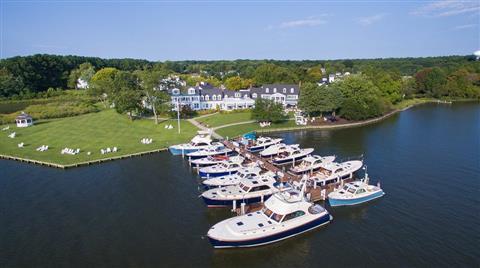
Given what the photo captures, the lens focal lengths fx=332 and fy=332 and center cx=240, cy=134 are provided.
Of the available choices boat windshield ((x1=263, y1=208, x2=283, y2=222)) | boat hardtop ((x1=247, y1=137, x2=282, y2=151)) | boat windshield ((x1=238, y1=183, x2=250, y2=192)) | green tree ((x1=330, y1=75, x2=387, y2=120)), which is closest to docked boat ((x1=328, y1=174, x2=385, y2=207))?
boat windshield ((x1=263, y1=208, x2=283, y2=222))

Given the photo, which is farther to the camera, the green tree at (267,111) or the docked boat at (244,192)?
the green tree at (267,111)

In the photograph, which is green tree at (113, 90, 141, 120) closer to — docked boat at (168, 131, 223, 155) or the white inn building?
the white inn building

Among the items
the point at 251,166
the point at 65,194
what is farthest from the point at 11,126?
the point at 251,166

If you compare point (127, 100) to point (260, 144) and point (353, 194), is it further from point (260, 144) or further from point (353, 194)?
point (353, 194)

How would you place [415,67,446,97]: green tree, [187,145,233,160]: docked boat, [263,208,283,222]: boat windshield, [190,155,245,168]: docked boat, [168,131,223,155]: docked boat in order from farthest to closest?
[415,67,446,97]: green tree < [168,131,223,155]: docked boat < [187,145,233,160]: docked boat < [190,155,245,168]: docked boat < [263,208,283,222]: boat windshield

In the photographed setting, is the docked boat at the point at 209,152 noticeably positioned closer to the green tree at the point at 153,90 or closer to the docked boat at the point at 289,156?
the docked boat at the point at 289,156

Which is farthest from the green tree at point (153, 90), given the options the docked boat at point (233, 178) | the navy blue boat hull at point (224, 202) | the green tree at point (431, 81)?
the green tree at point (431, 81)
